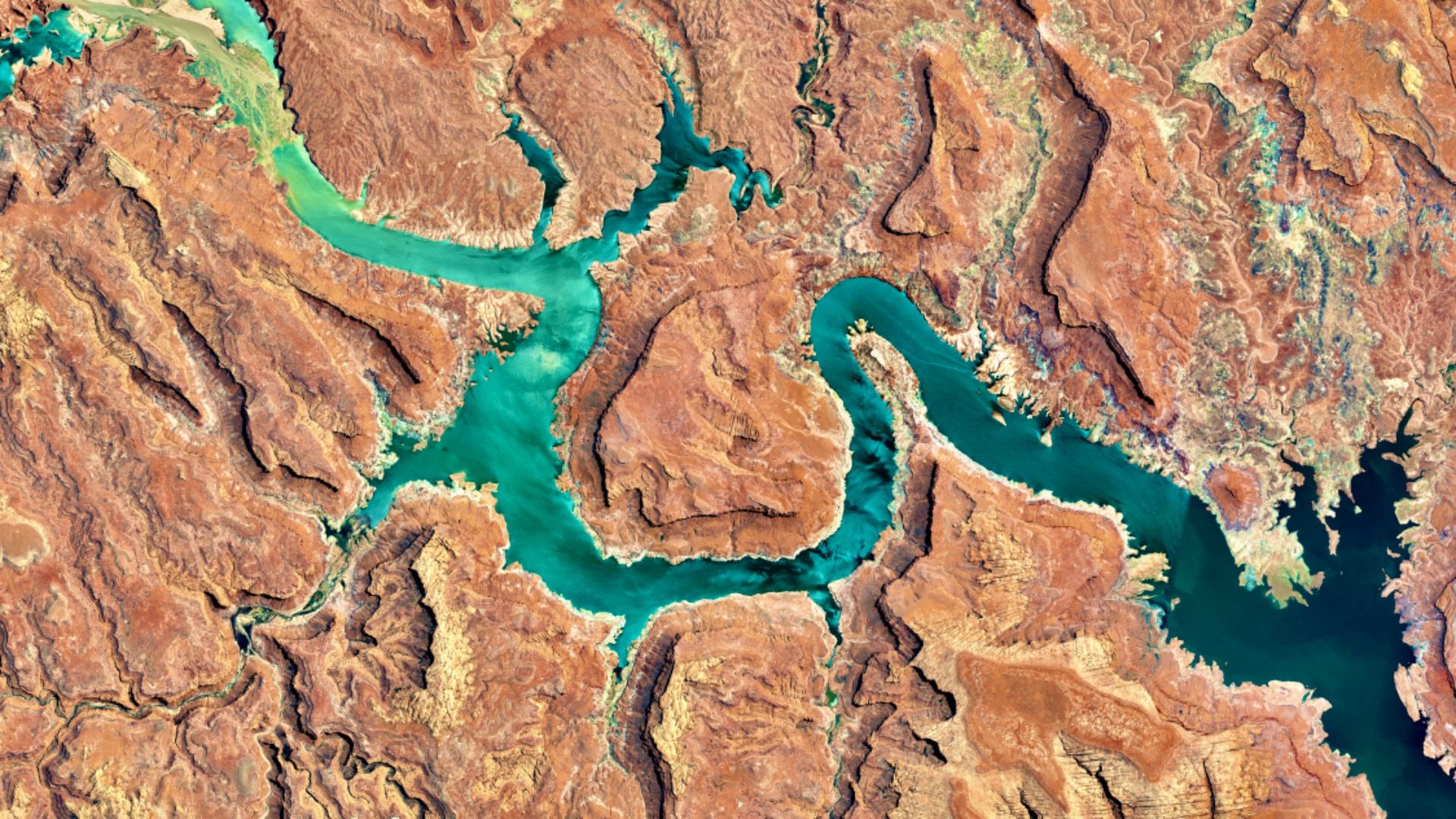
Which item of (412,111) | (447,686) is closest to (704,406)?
(447,686)

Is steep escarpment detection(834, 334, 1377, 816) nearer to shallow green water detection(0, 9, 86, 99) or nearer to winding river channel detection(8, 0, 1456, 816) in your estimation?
winding river channel detection(8, 0, 1456, 816)

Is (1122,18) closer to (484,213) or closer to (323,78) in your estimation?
(484,213)

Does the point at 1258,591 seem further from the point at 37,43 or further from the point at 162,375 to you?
the point at 37,43

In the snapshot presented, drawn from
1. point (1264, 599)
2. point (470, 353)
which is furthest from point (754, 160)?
point (1264, 599)

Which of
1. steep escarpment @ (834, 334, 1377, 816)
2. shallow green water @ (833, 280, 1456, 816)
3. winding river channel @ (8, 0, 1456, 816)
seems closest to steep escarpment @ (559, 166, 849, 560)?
winding river channel @ (8, 0, 1456, 816)

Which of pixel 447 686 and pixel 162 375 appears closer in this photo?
pixel 447 686

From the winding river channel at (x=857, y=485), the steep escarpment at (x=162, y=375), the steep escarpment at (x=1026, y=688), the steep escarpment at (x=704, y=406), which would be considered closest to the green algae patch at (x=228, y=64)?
the winding river channel at (x=857, y=485)

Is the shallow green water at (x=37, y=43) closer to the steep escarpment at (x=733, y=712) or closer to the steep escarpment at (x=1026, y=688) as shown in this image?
the steep escarpment at (x=733, y=712)

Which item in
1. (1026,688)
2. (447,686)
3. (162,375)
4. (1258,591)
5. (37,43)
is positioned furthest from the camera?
(1258,591)
